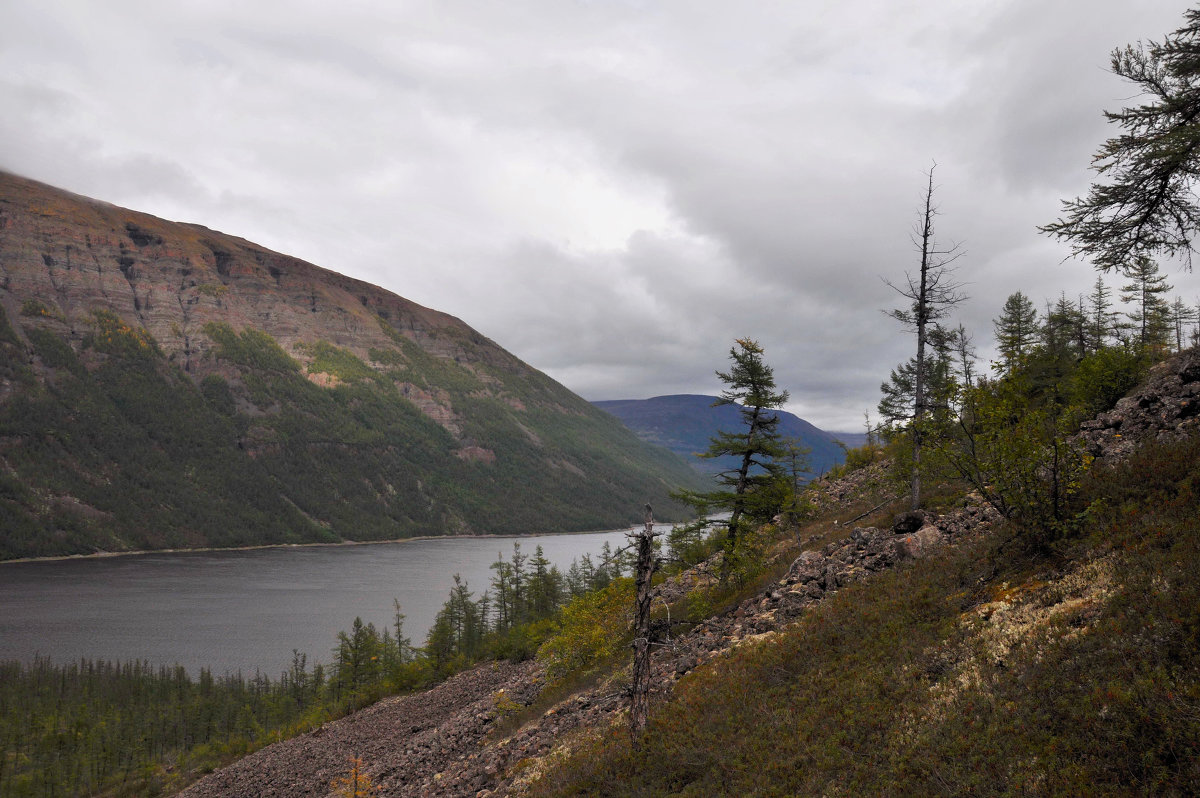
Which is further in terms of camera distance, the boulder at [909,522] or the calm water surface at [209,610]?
the calm water surface at [209,610]

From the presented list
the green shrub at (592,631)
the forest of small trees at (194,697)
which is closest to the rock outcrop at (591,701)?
the green shrub at (592,631)

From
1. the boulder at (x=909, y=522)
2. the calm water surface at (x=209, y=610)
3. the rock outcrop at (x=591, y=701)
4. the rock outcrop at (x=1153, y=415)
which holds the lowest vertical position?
the calm water surface at (x=209, y=610)

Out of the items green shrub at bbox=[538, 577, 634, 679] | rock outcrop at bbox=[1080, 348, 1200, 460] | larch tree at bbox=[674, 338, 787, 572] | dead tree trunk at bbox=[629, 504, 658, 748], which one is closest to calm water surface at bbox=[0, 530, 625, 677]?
green shrub at bbox=[538, 577, 634, 679]

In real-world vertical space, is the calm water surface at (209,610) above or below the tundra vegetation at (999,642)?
below

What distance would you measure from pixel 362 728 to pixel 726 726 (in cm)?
3052

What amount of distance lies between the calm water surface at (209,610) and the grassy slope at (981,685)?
96529mm

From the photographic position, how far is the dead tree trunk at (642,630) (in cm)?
1391

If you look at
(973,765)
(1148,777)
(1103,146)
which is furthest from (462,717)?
(1103,146)

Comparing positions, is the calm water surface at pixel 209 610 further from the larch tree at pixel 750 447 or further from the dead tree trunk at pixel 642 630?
the dead tree trunk at pixel 642 630

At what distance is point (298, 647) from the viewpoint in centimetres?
10881

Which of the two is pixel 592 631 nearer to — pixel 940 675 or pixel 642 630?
pixel 642 630

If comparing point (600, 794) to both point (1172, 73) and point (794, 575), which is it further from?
point (1172, 73)

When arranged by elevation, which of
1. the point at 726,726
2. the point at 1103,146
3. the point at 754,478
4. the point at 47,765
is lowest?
the point at 47,765

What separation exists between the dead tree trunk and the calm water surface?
96027 mm
